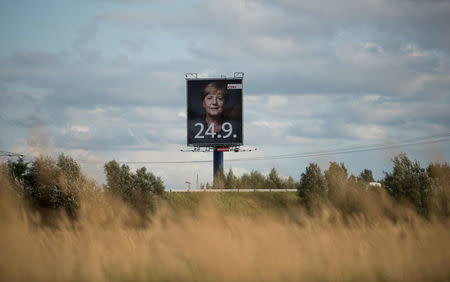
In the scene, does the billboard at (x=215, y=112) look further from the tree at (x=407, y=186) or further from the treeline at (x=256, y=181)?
the tree at (x=407, y=186)

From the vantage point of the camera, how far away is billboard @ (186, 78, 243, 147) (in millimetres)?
61062

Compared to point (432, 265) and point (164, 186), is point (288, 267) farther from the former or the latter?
point (164, 186)

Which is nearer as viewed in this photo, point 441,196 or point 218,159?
point 441,196

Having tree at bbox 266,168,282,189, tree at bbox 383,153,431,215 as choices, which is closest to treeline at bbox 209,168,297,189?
tree at bbox 266,168,282,189

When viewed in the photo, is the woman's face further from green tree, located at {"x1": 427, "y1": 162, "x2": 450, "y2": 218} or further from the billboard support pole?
green tree, located at {"x1": 427, "y1": 162, "x2": 450, "y2": 218}

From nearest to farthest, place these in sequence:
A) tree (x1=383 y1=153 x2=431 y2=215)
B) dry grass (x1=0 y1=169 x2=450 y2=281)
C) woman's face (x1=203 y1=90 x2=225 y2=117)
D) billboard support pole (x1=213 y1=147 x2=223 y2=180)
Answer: dry grass (x1=0 y1=169 x2=450 y2=281), tree (x1=383 y1=153 x2=431 y2=215), woman's face (x1=203 y1=90 x2=225 y2=117), billboard support pole (x1=213 y1=147 x2=223 y2=180)

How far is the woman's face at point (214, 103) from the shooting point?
61.0m

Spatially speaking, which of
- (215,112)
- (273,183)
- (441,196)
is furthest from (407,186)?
(273,183)

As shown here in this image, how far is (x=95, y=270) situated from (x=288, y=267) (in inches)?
108

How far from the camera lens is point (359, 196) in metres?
9.46

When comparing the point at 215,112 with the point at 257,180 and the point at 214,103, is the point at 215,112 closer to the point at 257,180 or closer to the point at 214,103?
the point at 214,103

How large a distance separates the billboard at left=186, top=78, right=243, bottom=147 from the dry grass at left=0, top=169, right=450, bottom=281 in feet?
170

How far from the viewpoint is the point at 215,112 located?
61.0 meters

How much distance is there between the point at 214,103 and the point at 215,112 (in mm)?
1102
